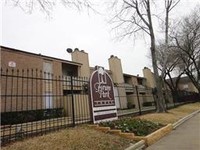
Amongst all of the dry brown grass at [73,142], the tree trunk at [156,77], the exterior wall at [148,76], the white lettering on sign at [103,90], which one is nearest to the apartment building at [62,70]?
the white lettering on sign at [103,90]

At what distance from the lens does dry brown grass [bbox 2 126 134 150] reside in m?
6.09

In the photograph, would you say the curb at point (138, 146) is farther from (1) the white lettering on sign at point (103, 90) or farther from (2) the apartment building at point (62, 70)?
(2) the apartment building at point (62, 70)

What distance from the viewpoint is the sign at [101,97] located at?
1015cm

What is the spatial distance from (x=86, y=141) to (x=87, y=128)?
6.35 ft

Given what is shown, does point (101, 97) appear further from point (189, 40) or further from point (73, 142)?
point (189, 40)

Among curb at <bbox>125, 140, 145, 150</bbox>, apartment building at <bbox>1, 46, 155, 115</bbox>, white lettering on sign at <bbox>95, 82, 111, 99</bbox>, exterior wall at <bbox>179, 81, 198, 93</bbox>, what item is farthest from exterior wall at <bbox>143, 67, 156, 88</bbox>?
curb at <bbox>125, 140, 145, 150</bbox>

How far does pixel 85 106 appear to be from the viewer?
12.5 m

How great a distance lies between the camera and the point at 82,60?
3059 centimetres

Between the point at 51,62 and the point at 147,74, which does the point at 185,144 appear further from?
the point at 147,74

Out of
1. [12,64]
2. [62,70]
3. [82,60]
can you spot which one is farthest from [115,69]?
[12,64]

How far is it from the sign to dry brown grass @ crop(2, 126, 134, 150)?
222 cm

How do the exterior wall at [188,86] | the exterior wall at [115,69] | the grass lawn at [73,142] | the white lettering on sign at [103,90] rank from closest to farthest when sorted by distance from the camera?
the grass lawn at [73,142]
the white lettering on sign at [103,90]
the exterior wall at [115,69]
the exterior wall at [188,86]

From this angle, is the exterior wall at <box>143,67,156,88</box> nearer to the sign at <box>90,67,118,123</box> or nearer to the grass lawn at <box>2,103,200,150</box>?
the sign at <box>90,67,118,123</box>

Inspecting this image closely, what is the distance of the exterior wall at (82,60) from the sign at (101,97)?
1832cm
